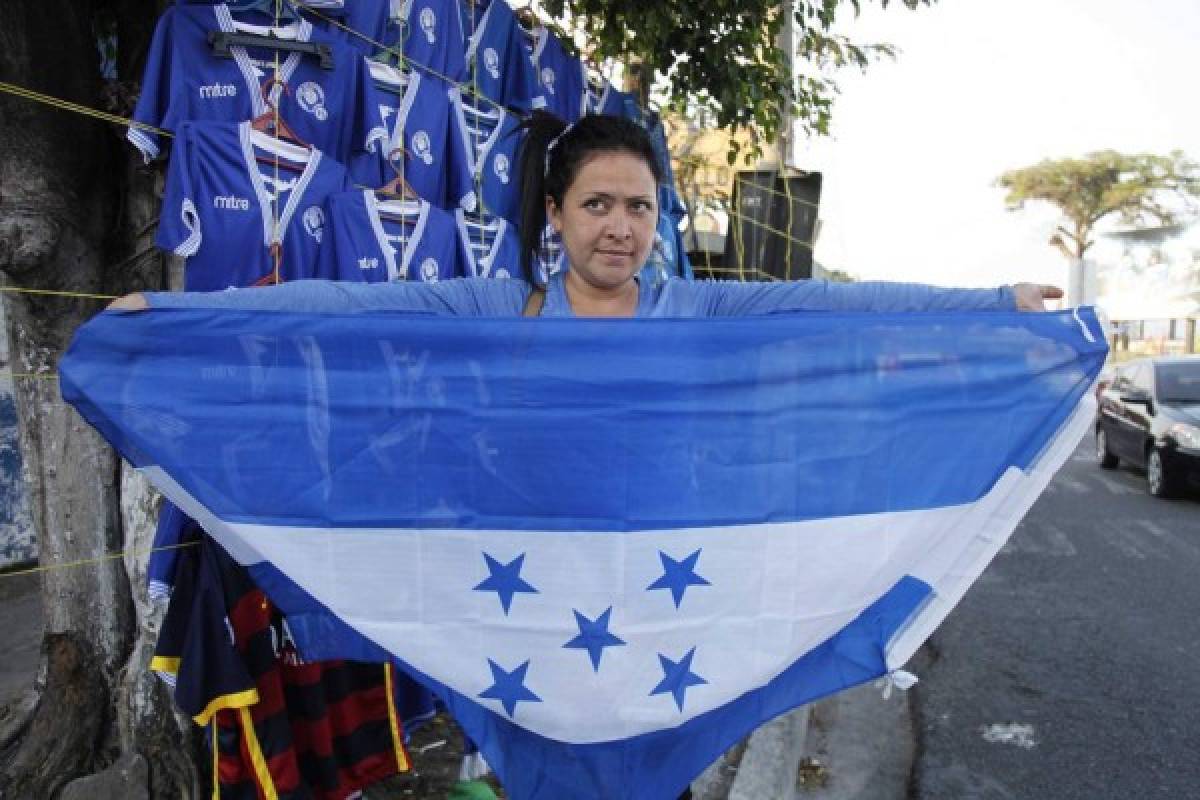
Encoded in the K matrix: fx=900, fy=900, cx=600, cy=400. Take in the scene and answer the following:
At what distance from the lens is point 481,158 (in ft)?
13.3

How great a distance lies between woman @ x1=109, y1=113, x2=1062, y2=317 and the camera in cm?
189

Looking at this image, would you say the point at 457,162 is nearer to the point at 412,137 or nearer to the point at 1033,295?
the point at 412,137

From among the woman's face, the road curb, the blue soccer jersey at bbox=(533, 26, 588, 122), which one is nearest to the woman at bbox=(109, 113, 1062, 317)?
the woman's face

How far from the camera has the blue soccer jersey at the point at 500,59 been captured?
4080mm

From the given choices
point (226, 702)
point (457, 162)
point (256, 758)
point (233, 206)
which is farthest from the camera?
point (457, 162)

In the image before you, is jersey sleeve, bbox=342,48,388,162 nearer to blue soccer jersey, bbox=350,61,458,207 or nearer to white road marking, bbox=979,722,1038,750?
blue soccer jersey, bbox=350,61,458,207

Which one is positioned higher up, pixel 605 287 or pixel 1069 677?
pixel 605 287

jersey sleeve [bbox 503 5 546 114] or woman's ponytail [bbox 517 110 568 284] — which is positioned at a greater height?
jersey sleeve [bbox 503 5 546 114]

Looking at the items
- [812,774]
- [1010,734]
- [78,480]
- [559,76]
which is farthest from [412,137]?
[1010,734]

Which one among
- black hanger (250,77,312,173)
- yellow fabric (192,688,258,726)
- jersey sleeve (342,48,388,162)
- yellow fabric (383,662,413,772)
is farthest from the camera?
jersey sleeve (342,48,388,162)

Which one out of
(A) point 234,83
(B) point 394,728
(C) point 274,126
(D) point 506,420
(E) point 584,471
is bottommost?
(B) point 394,728

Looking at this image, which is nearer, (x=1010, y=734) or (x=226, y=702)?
(x=226, y=702)

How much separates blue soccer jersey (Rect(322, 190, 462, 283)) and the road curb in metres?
2.17

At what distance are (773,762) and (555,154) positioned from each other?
2.57m
